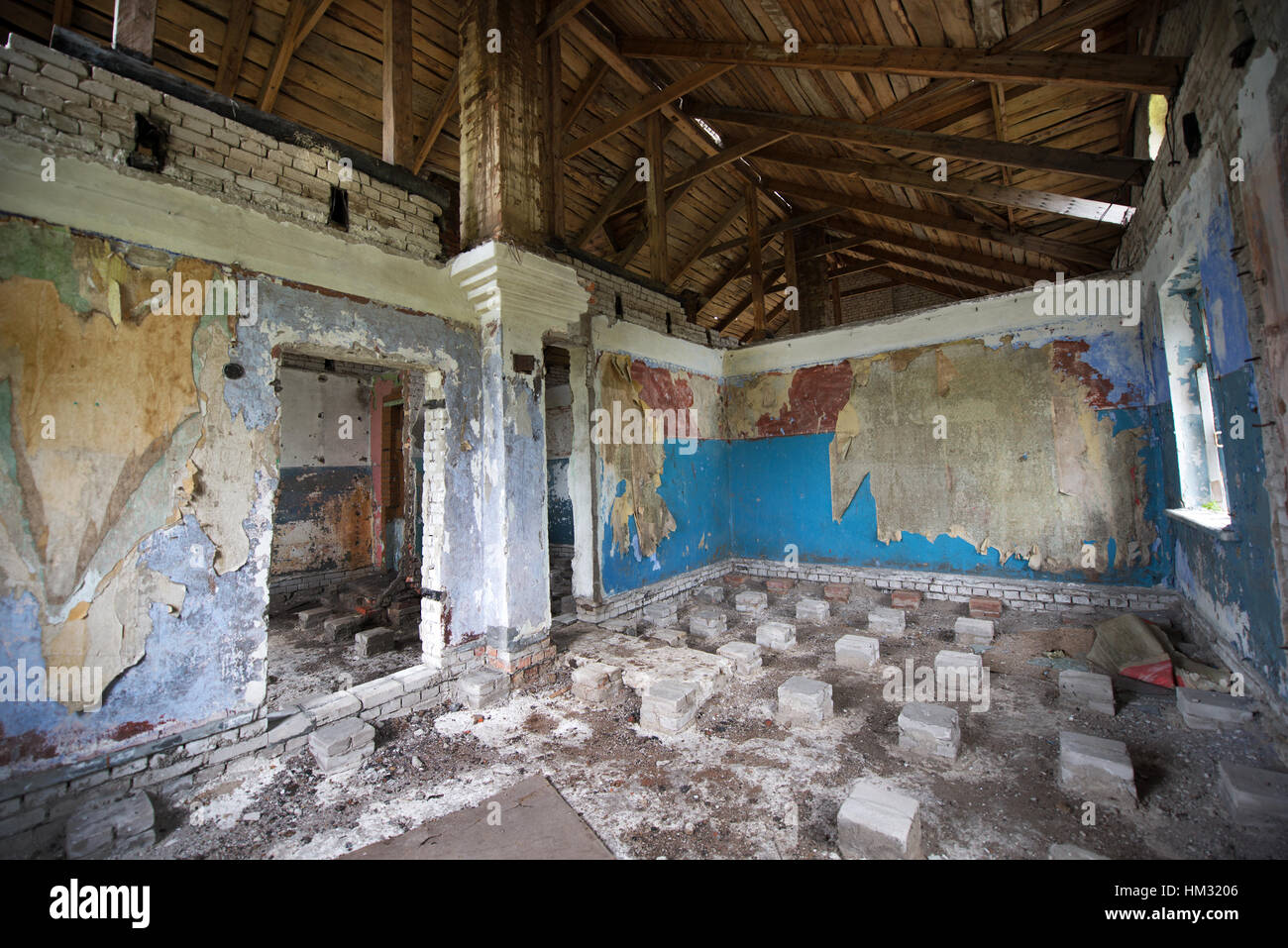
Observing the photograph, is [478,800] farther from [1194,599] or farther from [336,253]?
[1194,599]

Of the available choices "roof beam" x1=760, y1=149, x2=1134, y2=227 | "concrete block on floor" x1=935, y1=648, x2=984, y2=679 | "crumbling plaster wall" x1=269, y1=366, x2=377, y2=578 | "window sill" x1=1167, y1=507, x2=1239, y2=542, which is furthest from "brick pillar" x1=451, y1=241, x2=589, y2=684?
"crumbling plaster wall" x1=269, y1=366, x2=377, y2=578

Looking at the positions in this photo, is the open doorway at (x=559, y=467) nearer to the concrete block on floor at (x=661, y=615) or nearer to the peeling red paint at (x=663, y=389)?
the peeling red paint at (x=663, y=389)

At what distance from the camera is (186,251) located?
115 inches

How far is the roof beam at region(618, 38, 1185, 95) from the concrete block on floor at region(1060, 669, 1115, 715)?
162 inches

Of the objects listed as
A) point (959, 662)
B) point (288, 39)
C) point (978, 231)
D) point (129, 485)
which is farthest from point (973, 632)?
point (288, 39)

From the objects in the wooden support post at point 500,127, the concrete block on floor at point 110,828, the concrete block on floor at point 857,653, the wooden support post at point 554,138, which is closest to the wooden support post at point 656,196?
the wooden support post at point 554,138

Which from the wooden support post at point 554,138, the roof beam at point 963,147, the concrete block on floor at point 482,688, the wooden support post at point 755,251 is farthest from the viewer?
the wooden support post at point 755,251

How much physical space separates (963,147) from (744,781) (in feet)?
20.1

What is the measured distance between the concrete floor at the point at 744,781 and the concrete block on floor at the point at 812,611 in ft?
5.25

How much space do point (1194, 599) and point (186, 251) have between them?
7868 millimetres

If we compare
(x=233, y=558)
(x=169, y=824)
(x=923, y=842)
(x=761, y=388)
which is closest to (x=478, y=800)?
(x=169, y=824)

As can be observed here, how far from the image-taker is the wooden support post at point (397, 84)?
436cm

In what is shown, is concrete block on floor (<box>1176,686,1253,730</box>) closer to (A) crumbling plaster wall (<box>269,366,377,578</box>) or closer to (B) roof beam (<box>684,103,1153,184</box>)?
(B) roof beam (<box>684,103,1153,184</box>)

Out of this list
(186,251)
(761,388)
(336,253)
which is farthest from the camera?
(761,388)
